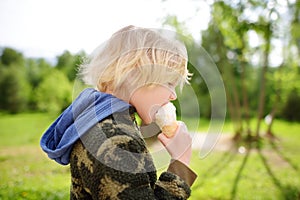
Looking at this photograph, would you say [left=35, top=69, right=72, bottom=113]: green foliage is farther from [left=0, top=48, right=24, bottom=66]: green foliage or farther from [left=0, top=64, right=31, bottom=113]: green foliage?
[left=0, top=48, right=24, bottom=66]: green foliage

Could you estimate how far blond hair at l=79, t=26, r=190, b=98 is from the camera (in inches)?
39.3

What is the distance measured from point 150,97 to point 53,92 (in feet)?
31.9

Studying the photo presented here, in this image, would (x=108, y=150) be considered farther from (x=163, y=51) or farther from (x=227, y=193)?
(x=227, y=193)

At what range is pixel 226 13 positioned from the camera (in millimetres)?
4430

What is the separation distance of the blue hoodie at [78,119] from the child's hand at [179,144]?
16cm

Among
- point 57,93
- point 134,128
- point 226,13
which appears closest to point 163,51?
point 134,128

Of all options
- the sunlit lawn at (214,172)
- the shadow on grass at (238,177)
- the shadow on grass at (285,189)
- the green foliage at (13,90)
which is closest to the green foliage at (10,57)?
the green foliage at (13,90)

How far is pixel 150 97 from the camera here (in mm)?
1035

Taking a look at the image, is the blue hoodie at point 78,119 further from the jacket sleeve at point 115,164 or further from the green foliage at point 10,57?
the green foliage at point 10,57

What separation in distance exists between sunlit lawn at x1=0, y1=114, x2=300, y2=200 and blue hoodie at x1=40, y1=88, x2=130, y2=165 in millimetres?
2121

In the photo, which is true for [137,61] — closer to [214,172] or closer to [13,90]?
[214,172]

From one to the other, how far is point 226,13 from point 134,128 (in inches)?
147

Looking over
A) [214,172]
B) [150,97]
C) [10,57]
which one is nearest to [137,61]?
[150,97]

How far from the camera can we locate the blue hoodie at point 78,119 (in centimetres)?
97
